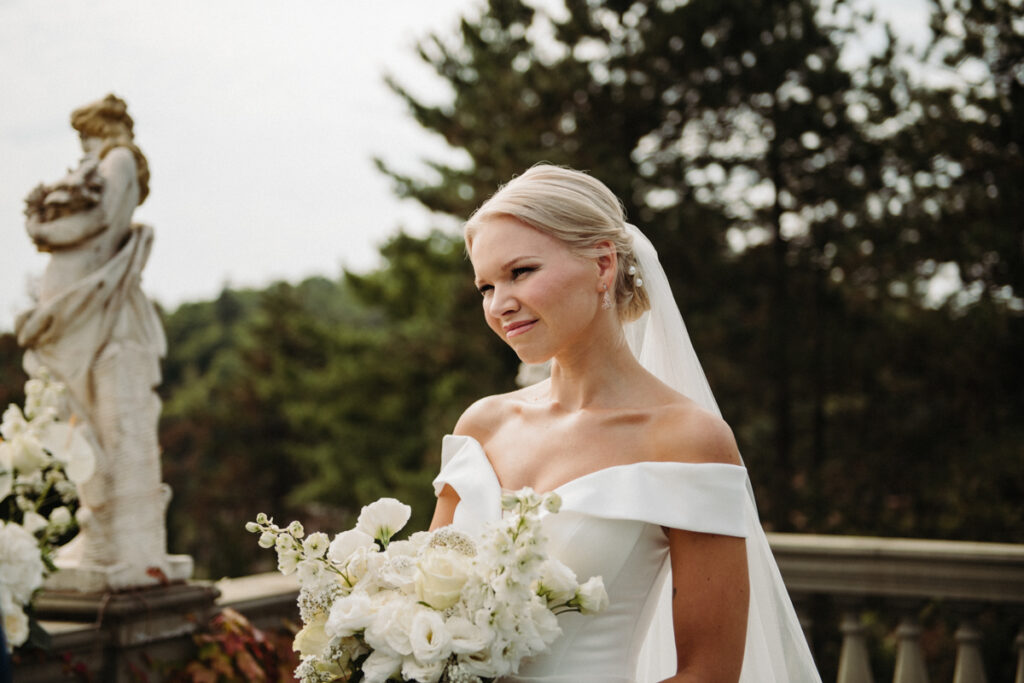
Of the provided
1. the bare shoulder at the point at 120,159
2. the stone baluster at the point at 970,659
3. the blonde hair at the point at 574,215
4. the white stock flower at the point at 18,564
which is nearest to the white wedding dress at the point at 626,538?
the blonde hair at the point at 574,215

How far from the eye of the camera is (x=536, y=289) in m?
2.29

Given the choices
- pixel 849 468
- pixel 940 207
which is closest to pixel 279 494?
pixel 849 468

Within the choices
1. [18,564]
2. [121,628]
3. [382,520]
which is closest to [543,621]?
[382,520]

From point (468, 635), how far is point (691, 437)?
723 millimetres

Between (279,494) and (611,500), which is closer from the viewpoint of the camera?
(611,500)

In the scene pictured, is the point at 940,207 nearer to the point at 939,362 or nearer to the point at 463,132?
the point at 939,362

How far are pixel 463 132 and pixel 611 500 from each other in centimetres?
1423

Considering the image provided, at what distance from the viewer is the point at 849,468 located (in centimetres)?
1473

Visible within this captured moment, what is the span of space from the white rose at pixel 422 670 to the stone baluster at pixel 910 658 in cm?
313

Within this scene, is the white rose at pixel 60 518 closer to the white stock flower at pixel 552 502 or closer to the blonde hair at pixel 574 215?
the blonde hair at pixel 574 215

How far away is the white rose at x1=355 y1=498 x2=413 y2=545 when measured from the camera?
6.88 feet

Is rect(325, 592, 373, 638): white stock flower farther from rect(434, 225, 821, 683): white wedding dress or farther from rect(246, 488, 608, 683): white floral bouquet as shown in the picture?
rect(434, 225, 821, 683): white wedding dress

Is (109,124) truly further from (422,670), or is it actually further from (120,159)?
(422,670)

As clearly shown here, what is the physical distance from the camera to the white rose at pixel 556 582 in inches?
74.6
